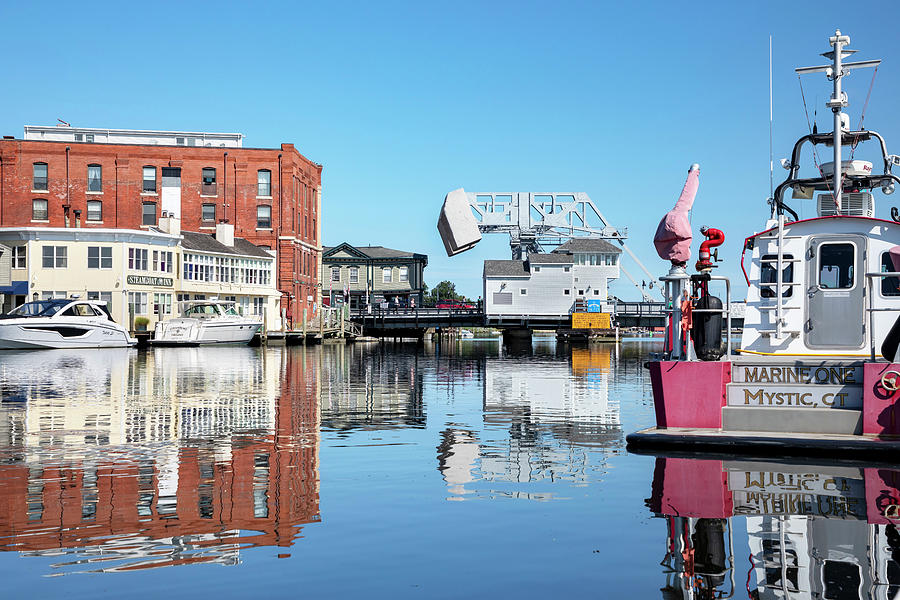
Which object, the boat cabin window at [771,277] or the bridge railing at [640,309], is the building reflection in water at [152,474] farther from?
the bridge railing at [640,309]

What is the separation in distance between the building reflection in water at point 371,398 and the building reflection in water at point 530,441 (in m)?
1.56

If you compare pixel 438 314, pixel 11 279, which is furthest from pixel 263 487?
pixel 438 314

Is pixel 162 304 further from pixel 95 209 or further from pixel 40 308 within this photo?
pixel 95 209

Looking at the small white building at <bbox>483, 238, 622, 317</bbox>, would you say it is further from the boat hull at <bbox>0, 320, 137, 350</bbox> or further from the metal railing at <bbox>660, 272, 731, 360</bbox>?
the metal railing at <bbox>660, 272, 731, 360</bbox>

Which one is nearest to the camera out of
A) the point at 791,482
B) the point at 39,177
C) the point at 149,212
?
the point at 791,482

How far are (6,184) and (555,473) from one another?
244ft

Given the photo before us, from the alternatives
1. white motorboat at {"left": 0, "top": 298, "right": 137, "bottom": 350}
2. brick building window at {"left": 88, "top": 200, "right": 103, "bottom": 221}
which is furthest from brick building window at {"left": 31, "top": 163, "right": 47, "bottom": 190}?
white motorboat at {"left": 0, "top": 298, "right": 137, "bottom": 350}

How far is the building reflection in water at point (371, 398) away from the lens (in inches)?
698

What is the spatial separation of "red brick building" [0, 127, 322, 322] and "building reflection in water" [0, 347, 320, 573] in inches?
2167

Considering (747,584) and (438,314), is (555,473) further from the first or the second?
(438,314)

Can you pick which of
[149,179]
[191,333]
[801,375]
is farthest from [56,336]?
[801,375]

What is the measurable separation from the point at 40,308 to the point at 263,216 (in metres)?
26.7

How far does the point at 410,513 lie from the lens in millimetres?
9289

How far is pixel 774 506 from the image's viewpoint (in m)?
9.48
